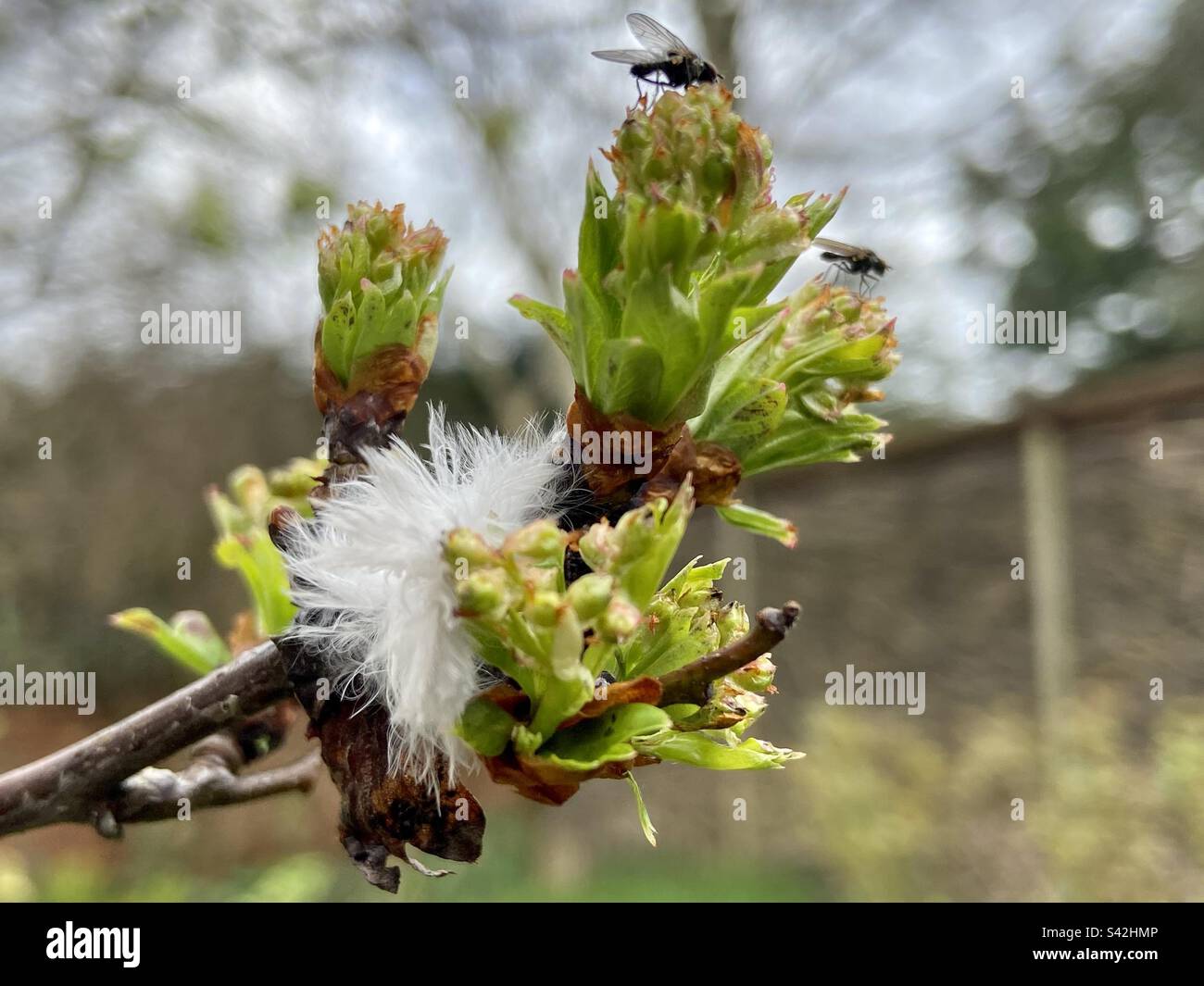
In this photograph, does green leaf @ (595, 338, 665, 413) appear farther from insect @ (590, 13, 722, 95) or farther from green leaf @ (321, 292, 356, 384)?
insect @ (590, 13, 722, 95)

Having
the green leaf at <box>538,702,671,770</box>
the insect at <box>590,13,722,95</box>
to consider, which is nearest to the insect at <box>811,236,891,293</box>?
the insect at <box>590,13,722,95</box>

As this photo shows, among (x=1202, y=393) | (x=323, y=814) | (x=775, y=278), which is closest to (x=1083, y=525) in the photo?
(x=1202, y=393)

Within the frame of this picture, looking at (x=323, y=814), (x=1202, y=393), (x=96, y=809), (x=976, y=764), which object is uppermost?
(x=1202, y=393)

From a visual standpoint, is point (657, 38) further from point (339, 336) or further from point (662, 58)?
point (339, 336)

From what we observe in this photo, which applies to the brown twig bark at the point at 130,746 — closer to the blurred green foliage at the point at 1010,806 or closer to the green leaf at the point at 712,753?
the green leaf at the point at 712,753

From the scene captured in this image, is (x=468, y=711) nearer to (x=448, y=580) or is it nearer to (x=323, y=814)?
(x=448, y=580)

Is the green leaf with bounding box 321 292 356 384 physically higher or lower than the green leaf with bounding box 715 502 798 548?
higher

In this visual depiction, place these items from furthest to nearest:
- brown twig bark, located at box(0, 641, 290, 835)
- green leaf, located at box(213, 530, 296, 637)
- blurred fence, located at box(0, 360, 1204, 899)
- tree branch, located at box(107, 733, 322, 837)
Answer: blurred fence, located at box(0, 360, 1204, 899) < green leaf, located at box(213, 530, 296, 637) < tree branch, located at box(107, 733, 322, 837) < brown twig bark, located at box(0, 641, 290, 835)
